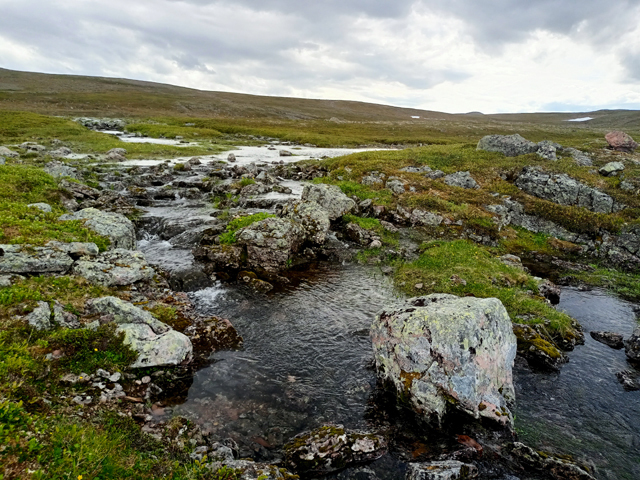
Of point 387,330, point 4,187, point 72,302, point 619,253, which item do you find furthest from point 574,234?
point 4,187

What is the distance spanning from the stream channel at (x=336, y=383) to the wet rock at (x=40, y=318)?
5.33 m

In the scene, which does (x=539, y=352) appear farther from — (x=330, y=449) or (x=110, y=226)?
(x=110, y=226)

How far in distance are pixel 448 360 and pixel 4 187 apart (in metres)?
31.0

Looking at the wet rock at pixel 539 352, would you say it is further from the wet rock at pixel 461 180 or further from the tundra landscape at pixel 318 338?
the wet rock at pixel 461 180

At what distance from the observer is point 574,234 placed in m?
32.8

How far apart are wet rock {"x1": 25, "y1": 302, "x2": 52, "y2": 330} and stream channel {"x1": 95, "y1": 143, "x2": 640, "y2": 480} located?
533 cm

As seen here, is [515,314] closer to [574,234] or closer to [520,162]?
[574,234]

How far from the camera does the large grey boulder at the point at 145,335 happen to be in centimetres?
1269

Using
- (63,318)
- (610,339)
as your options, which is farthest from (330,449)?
(610,339)

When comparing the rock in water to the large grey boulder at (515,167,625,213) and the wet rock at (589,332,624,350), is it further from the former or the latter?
the large grey boulder at (515,167,625,213)

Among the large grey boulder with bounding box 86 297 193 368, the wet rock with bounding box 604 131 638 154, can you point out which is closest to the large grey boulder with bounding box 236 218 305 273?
the large grey boulder with bounding box 86 297 193 368

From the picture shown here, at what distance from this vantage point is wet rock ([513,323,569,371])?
15.6 meters

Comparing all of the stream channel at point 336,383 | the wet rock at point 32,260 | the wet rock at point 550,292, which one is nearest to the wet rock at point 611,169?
the stream channel at point 336,383

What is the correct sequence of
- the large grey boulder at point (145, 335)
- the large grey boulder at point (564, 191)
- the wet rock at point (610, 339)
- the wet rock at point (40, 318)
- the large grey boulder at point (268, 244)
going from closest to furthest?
1. the wet rock at point (40, 318)
2. the large grey boulder at point (145, 335)
3. the wet rock at point (610, 339)
4. the large grey boulder at point (268, 244)
5. the large grey boulder at point (564, 191)
